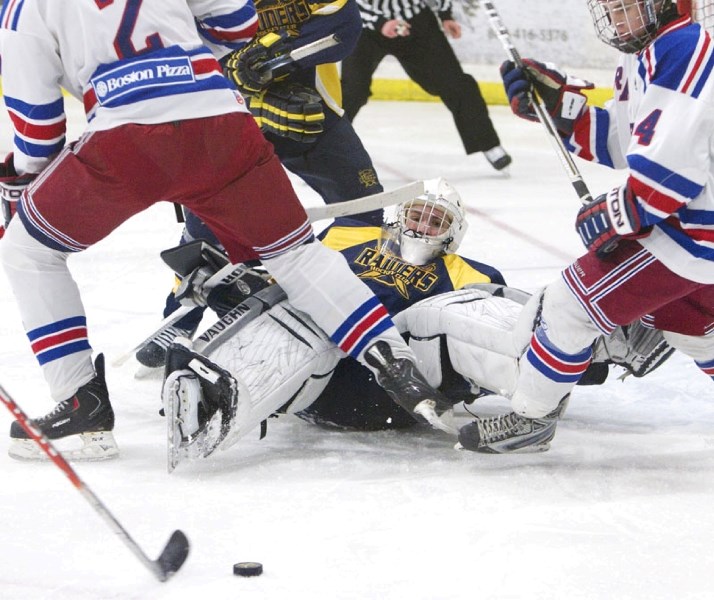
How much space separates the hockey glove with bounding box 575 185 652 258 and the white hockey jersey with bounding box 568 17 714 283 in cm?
2

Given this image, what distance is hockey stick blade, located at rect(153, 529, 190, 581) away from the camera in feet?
5.75

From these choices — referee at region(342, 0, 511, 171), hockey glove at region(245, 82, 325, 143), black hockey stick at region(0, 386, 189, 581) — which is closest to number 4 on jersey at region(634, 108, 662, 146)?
black hockey stick at region(0, 386, 189, 581)

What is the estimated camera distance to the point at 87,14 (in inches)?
80.4

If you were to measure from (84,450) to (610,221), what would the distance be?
3.44 feet

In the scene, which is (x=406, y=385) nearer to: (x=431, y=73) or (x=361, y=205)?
(x=361, y=205)

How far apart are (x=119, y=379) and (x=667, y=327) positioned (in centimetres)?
127

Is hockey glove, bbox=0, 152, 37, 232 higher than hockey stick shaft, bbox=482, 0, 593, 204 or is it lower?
higher

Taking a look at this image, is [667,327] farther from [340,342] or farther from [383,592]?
[383,592]

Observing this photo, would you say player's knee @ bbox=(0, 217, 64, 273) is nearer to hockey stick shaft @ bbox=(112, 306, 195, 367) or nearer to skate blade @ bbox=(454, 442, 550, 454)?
→ hockey stick shaft @ bbox=(112, 306, 195, 367)

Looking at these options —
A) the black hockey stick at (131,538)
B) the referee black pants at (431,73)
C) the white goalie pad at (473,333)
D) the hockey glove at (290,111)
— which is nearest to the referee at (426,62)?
the referee black pants at (431,73)

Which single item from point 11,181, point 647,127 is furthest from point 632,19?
point 11,181

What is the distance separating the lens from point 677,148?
6.47ft

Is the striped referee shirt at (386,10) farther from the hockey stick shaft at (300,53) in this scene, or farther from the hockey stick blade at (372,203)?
the hockey stick blade at (372,203)

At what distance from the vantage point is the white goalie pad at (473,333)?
7.55 ft
